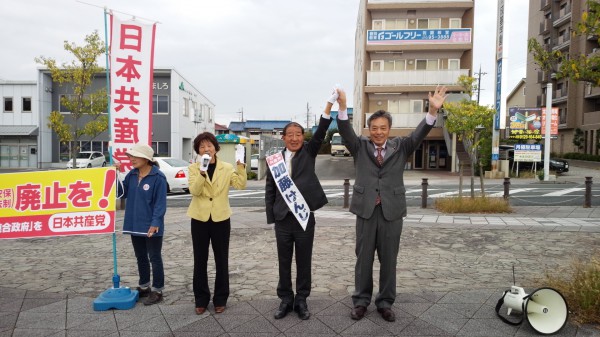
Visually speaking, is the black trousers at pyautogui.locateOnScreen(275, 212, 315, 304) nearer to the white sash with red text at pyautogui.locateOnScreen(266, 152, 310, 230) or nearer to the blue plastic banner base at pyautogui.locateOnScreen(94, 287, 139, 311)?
the white sash with red text at pyautogui.locateOnScreen(266, 152, 310, 230)

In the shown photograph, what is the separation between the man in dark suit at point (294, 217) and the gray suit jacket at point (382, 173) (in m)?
0.32

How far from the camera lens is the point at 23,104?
1316 inches

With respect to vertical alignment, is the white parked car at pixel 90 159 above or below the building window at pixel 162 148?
below

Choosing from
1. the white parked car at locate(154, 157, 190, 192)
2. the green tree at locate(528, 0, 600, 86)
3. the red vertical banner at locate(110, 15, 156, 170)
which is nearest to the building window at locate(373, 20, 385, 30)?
the white parked car at locate(154, 157, 190, 192)

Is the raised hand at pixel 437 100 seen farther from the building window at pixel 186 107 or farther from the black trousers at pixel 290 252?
the building window at pixel 186 107

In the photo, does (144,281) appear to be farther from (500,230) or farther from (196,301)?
(500,230)

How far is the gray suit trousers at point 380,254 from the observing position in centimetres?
385

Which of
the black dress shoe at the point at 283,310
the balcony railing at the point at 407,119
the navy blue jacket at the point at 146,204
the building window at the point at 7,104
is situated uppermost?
the building window at the point at 7,104

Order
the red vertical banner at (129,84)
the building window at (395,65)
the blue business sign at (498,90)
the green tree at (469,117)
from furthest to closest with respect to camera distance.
→ 1. the building window at (395,65)
2. the blue business sign at (498,90)
3. the green tree at (469,117)
4. the red vertical banner at (129,84)

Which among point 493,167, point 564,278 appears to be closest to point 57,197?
point 564,278

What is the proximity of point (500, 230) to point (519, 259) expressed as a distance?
2.33 metres

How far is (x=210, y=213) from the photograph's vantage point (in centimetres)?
397

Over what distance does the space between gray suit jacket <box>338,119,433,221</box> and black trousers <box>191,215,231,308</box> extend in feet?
4.16

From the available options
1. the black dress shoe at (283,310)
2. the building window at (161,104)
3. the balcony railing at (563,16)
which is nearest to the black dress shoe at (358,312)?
the black dress shoe at (283,310)
